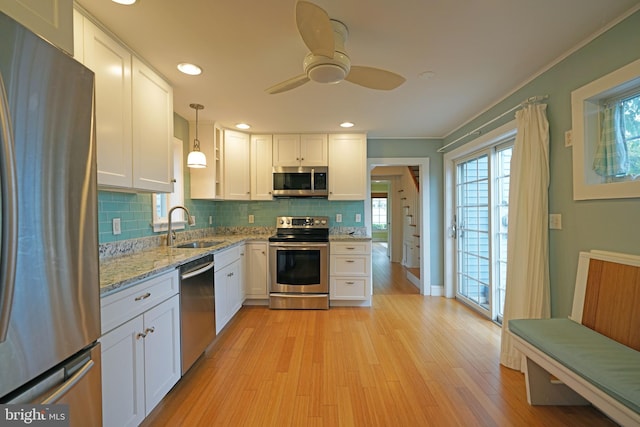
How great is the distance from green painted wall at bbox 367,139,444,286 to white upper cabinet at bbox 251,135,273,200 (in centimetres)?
150

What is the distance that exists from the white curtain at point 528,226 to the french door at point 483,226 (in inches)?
26.6

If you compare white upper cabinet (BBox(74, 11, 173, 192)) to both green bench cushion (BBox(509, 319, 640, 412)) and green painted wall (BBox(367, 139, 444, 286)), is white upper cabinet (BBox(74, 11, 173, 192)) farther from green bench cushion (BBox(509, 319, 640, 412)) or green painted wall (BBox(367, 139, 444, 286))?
green painted wall (BBox(367, 139, 444, 286))

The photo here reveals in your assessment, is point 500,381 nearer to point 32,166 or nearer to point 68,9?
point 32,166

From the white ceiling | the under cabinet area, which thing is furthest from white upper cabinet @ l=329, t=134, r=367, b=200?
the white ceiling

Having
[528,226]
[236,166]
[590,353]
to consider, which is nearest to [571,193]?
[528,226]

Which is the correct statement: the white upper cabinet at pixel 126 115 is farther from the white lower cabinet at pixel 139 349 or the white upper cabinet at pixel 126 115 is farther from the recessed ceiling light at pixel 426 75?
the recessed ceiling light at pixel 426 75

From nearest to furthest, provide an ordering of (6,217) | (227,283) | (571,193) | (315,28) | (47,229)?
(6,217)
(47,229)
(315,28)
(571,193)
(227,283)

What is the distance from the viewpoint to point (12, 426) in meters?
0.75

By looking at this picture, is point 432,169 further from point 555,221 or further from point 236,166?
point 236,166

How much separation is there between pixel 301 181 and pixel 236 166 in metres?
0.91

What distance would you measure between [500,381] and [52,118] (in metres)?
2.89

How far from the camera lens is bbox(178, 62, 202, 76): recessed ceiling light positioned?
2057 millimetres

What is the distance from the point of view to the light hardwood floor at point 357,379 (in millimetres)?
1674

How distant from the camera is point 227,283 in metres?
2.92
